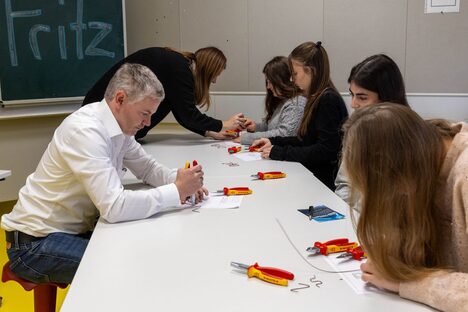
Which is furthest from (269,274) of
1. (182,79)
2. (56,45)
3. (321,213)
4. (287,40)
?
(287,40)

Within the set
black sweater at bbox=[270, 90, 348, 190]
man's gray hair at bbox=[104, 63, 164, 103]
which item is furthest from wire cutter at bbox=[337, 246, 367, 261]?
black sweater at bbox=[270, 90, 348, 190]

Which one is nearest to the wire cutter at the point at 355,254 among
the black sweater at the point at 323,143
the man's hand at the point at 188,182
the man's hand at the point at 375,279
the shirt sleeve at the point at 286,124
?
the man's hand at the point at 375,279

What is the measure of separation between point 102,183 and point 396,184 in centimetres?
100

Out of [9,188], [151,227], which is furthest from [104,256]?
[9,188]

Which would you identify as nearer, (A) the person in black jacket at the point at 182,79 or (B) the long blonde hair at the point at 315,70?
(B) the long blonde hair at the point at 315,70

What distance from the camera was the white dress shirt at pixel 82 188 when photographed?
5.22 feet

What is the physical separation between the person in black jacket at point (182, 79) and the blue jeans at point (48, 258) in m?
1.35

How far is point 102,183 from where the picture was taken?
1.59 meters

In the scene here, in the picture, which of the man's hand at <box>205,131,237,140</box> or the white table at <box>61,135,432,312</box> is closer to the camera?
the white table at <box>61,135,432,312</box>

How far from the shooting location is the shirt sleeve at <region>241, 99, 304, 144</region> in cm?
304

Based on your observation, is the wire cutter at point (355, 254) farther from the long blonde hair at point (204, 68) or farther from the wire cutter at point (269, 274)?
the long blonde hair at point (204, 68)

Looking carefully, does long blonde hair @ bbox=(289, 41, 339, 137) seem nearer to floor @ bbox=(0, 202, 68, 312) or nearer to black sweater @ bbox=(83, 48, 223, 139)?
black sweater @ bbox=(83, 48, 223, 139)

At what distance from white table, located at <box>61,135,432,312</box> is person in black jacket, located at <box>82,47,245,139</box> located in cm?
123

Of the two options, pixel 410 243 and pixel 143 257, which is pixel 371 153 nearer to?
pixel 410 243
